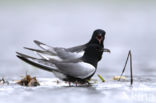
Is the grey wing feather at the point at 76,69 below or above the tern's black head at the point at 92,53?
below

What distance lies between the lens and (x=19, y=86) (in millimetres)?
9586

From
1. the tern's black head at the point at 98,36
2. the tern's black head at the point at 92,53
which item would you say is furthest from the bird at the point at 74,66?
the tern's black head at the point at 98,36

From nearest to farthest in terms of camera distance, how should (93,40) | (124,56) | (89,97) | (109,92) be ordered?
(89,97)
(109,92)
(93,40)
(124,56)

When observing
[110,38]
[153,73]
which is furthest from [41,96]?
[110,38]

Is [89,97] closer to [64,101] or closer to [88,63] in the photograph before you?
[64,101]

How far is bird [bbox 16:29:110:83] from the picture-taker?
32.7 feet

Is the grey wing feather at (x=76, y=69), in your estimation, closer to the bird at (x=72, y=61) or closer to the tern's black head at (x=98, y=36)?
the bird at (x=72, y=61)

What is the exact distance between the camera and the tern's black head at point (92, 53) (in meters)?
10.2

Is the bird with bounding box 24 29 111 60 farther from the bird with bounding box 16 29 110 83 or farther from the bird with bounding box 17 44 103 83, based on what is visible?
the bird with bounding box 17 44 103 83

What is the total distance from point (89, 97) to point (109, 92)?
66cm

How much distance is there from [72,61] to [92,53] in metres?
0.41

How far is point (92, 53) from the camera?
10.3 meters

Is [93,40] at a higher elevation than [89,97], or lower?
higher

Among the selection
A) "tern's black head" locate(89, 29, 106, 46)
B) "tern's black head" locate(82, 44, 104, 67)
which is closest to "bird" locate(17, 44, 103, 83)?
"tern's black head" locate(82, 44, 104, 67)
